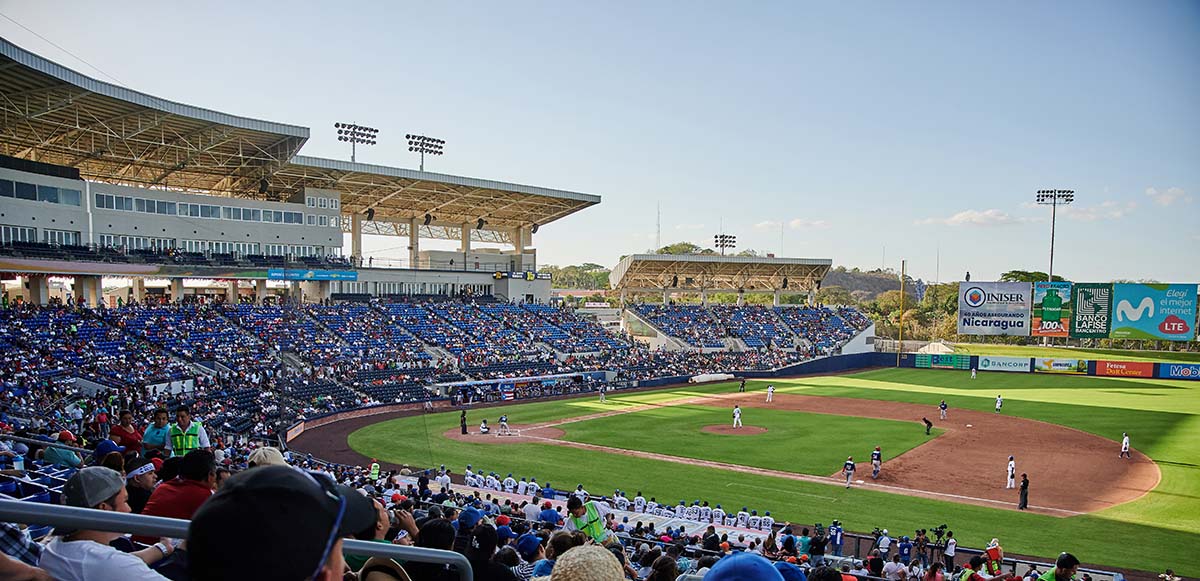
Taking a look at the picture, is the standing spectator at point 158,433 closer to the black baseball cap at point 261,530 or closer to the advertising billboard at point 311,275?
the black baseball cap at point 261,530

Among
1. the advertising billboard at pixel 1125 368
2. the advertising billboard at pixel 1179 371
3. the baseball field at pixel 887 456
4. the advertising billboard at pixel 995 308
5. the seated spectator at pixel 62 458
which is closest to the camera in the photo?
the seated spectator at pixel 62 458

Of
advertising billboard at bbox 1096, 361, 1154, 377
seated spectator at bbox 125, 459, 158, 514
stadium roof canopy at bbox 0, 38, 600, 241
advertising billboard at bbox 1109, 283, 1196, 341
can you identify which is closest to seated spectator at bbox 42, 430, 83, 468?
seated spectator at bbox 125, 459, 158, 514

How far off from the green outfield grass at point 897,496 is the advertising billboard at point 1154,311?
11.5 m

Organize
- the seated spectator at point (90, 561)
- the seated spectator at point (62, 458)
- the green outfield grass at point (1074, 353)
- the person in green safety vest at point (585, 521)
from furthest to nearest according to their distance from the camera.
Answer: the green outfield grass at point (1074, 353)
the person in green safety vest at point (585, 521)
the seated spectator at point (62, 458)
the seated spectator at point (90, 561)

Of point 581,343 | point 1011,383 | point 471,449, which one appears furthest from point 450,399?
point 1011,383

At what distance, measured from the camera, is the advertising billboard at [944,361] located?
2672 inches

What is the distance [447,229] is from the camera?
69000mm

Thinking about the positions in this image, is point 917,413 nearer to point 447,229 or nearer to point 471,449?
point 471,449

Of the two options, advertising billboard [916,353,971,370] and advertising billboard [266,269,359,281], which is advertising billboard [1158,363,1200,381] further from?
advertising billboard [266,269,359,281]

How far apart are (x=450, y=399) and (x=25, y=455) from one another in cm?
3440

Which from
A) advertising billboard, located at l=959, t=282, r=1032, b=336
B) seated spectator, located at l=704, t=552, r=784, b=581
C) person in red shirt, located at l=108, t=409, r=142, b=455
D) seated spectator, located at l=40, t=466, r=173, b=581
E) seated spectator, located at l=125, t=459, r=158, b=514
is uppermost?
seated spectator, located at l=704, t=552, r=784, b=581

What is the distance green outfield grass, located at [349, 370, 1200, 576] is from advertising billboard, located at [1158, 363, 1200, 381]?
Answer: 9.26m

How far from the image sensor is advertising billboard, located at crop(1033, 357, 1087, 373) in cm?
6425

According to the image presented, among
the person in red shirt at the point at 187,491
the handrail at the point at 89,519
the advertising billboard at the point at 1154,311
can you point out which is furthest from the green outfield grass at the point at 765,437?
the advertising billboard at the point at 1154,311
